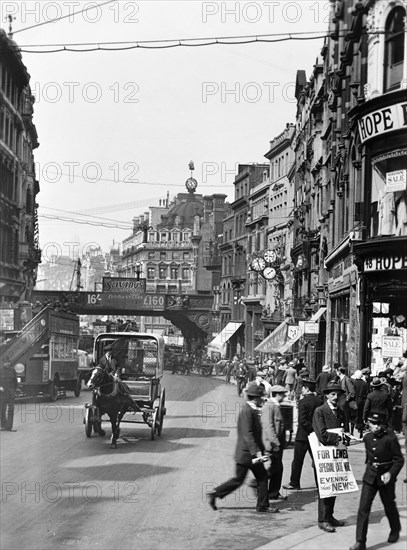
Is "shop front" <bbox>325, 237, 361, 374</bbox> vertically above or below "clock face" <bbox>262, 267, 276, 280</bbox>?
below

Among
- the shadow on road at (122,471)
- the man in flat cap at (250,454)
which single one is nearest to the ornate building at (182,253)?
the shadow on road at (122,471)

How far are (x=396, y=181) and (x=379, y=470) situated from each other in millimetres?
15116

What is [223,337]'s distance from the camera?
65750 mm

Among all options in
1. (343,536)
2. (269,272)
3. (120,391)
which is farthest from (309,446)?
(269,272)

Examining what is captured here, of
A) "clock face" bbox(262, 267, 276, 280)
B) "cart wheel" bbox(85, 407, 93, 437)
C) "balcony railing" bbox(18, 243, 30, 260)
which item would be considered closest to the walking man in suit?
"cart wheel" bbox(85, 407, 93, 437)

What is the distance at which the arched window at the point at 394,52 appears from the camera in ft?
76.6

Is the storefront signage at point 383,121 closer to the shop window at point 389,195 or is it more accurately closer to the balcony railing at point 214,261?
the shop window at point 389,195

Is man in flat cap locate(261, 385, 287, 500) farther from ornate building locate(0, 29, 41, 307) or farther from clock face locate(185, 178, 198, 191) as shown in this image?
clock face locate(185, 178, 198, 191)

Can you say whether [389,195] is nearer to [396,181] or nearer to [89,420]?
[396,181]

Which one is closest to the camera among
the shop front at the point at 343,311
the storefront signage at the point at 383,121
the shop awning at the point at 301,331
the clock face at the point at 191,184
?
the storefront signage at the point at 383,121

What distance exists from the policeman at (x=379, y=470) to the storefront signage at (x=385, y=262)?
46.3 ft

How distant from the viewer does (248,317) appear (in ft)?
224

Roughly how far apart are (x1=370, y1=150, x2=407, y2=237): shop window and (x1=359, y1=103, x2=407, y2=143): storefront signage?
74cm

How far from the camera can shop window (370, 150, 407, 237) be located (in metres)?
23.5
